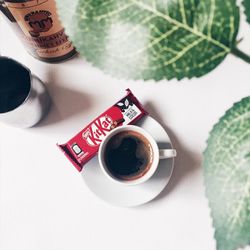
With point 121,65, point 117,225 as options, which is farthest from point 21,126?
point 121,65

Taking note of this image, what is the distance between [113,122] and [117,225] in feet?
A: 0.38

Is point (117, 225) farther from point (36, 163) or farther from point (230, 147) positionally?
point (230, 147)

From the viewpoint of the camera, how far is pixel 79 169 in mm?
448

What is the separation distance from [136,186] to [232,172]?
264 millimetres

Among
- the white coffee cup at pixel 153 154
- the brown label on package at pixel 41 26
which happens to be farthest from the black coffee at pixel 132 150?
the brown label on package at pixel 41 26

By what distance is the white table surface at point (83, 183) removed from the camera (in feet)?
1.45

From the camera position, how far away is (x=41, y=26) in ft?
1.28

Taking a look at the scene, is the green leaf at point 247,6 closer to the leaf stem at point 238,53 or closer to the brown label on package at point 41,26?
the leaf stem at point 238,53

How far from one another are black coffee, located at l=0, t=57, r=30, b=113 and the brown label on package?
0.03 meters

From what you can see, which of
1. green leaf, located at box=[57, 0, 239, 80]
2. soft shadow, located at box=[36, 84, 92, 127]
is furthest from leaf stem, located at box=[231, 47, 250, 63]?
soft shadow, located at box=[36, 84, 92, 127]

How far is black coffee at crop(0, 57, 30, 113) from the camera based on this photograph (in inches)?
18.7

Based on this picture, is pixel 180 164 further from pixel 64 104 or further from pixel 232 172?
pixel 232 172

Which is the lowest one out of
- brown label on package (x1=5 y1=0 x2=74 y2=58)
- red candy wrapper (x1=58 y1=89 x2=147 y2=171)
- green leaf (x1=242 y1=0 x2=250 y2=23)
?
red candy wrapper (x1=58 y1=89 x2=147 y2=171)

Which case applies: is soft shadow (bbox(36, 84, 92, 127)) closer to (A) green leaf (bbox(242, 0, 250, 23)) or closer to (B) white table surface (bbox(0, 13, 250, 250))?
(B) white table surface (bbox(0, 13, 250, 250))
